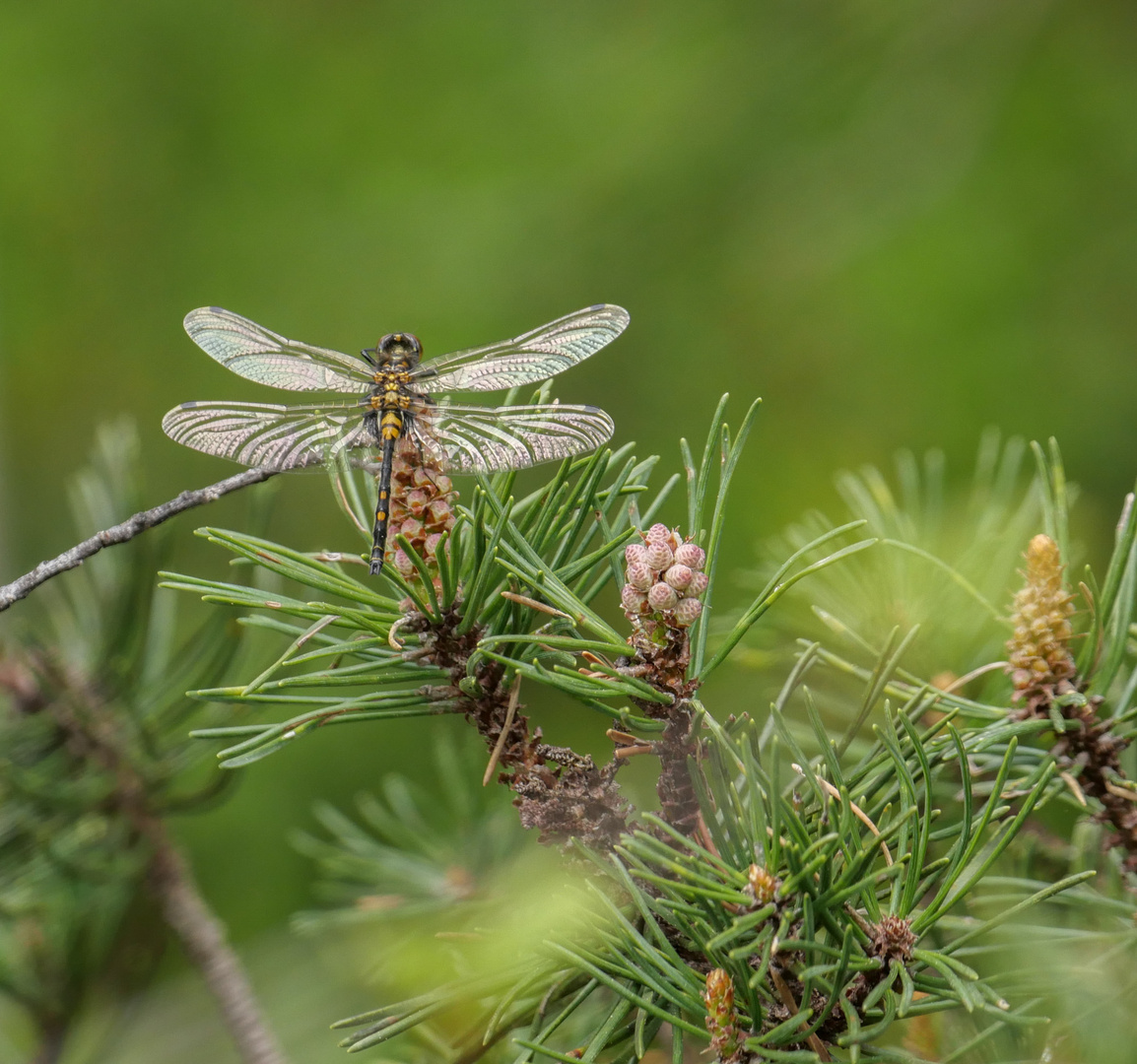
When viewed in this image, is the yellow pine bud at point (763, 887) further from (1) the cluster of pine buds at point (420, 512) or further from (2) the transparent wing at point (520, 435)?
(2) the transparent wing at point (520, 435)

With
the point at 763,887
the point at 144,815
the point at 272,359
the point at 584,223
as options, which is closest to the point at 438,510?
the point at 763,887

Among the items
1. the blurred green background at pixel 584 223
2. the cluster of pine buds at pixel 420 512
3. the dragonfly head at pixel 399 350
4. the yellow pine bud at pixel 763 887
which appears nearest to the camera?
the yellow pine bud at pixel 763 887

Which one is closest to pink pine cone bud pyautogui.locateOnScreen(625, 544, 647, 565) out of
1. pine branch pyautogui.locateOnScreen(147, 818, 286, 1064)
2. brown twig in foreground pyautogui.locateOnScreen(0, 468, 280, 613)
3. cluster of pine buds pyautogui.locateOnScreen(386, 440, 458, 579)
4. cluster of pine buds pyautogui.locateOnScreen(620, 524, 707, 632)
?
cluster of pine buds pyautogui.locateOnScreen(620, 524, 707, 632)

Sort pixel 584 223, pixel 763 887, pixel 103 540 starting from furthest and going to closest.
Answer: pixel 584 223, pixel 103 540, pixel 763 887

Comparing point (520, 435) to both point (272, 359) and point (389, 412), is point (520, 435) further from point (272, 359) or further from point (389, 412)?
point (272, 359)

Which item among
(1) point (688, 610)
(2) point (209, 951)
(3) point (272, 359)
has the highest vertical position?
(3) point (272, 359)

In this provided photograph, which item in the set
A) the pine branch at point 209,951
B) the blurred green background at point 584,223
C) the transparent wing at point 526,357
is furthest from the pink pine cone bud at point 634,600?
the blurred green background at point 584,223

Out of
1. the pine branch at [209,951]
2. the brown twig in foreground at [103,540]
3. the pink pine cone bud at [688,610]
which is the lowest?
the pine branch at [209,951]
